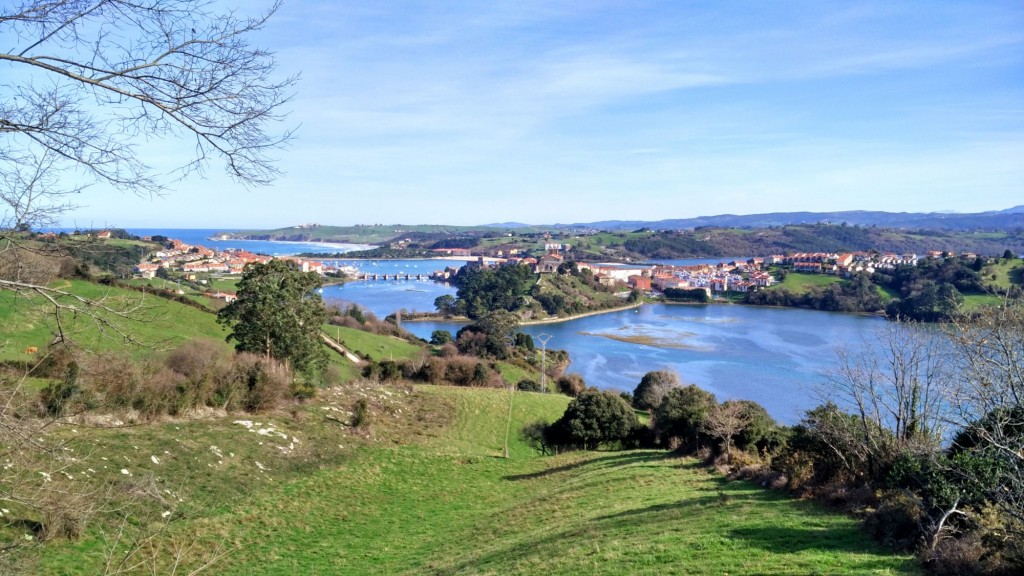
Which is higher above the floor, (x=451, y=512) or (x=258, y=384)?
(x=258, y=384)

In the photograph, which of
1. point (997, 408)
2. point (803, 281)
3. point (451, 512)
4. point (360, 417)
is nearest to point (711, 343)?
point (803, 281)

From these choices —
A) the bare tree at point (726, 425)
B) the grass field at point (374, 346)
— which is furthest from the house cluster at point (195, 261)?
the bare tree at point (726, 425)

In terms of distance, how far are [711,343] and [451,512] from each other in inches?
1667

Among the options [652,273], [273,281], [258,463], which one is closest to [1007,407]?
[258,463]

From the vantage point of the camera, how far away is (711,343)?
49.4m

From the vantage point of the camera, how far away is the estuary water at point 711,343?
117ft

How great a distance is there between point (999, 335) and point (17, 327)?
8696 millimetres

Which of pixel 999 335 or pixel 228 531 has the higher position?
pixel 999 335

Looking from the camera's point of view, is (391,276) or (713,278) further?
(391,276)

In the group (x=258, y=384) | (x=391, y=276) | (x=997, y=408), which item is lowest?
(x=391, y=276)

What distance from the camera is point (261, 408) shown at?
15305 millimetres

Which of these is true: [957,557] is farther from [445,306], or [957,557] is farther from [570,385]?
[445,306]

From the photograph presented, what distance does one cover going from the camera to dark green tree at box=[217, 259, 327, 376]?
19.1 meters

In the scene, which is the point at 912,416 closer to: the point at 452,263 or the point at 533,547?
the point at 533,547
